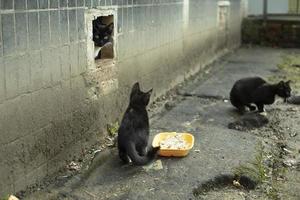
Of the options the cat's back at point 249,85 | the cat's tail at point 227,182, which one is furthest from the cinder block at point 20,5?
the cat's back at point 249,85

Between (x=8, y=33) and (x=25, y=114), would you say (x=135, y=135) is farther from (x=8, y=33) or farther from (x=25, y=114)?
(x=8, y=33)

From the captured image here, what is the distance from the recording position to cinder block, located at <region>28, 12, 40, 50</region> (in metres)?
3.87

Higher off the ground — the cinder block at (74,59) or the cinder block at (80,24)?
the cinder block at (80,24)

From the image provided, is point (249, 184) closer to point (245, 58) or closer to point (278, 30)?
point (245, 58)

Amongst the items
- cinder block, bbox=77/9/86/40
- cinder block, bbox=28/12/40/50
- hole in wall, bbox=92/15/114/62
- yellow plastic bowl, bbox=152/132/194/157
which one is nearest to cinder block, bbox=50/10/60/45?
cinder block, bbox=28/12/40/50

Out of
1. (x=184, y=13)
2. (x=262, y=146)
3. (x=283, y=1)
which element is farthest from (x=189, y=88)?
(x=283, y=1)

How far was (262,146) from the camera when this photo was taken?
5324 mm

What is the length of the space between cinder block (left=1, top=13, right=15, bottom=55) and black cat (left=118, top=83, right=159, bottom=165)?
1.46 meters

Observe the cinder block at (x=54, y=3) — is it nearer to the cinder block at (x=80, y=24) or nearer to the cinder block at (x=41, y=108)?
the cinder block at (x=80, y=24)

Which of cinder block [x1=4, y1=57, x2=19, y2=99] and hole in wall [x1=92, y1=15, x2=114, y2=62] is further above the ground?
hole in wall [x1=92, y1=15, x2=114, y2=62]

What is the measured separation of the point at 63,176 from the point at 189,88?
443 cm

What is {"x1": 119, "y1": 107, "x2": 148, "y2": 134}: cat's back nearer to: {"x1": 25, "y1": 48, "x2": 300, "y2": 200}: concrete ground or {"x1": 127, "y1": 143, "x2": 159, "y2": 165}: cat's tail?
{"x1": 127, "y1": 143, "x2": 159, "y2": 165}: cat's tail

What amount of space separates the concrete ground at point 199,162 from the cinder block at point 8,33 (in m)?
1.33

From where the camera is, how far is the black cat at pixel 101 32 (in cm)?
525
